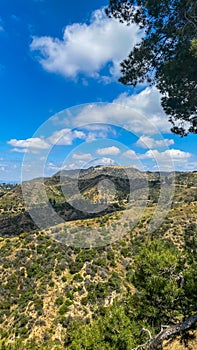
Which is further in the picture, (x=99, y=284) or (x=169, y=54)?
(x=99, y=284)

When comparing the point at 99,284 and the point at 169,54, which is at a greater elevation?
the point at 169,54

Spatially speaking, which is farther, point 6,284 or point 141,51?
point 6,284

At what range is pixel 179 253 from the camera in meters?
8.06

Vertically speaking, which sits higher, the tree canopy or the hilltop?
the tree canopy

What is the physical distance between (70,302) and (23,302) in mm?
4551

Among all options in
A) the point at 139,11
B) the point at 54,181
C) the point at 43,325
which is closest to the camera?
the point at 139,11

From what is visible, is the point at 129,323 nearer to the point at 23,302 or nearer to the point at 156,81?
the point at 156,81

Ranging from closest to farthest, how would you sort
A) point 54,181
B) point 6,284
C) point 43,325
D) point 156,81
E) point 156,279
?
point 156,279, point 156,81, point 43,325, point 6,284, point 54,181

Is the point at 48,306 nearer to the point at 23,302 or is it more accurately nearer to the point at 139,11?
the point at 23,302

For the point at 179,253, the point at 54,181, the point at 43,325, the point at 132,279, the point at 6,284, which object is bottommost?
the point at 43,325

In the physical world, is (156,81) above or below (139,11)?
below

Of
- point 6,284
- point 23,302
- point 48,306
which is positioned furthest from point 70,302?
point 6,284

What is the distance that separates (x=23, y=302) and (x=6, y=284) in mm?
3738

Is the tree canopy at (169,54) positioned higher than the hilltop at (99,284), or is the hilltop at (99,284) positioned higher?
the tree canopy at (169,54)
